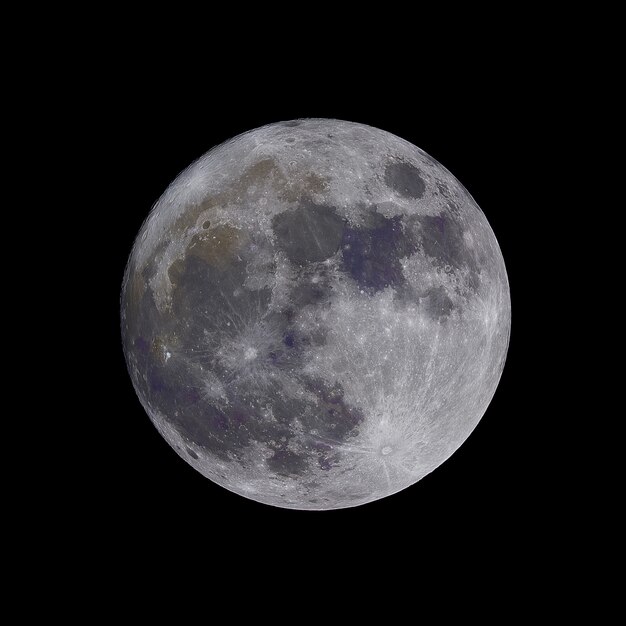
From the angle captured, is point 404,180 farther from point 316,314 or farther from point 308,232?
point 316,314

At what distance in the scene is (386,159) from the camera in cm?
Result: 498

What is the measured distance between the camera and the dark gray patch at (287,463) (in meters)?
4.79

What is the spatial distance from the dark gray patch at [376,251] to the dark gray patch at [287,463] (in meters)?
1.21

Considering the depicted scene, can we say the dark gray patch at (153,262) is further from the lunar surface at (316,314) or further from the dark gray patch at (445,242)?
the dark gray patch at (445,242)

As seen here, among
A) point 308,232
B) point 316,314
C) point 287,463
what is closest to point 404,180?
point 308,232

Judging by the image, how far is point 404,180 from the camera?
16.1ft

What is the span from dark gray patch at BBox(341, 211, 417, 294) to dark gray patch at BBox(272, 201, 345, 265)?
0.08 m

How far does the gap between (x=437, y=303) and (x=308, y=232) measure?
951 millimetres

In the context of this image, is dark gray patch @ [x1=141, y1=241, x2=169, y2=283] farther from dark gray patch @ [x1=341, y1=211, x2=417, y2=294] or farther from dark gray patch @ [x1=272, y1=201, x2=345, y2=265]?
dark gray patch @ [x1=341, y1=211, x2=417, y2=294]

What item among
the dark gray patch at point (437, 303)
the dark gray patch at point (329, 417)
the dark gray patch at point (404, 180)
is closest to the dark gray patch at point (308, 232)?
the dark gray patch at point (404, 180)

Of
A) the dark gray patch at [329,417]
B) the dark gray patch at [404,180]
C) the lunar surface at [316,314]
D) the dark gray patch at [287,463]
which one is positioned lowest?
the dark gray patch at [287,463]

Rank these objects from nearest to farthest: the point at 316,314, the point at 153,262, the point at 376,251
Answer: the point at 316,314 < the point at 376,251 < the point at 153,262

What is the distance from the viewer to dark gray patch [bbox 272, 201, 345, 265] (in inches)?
177

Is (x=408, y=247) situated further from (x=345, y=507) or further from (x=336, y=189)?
(x=345, y=507)
